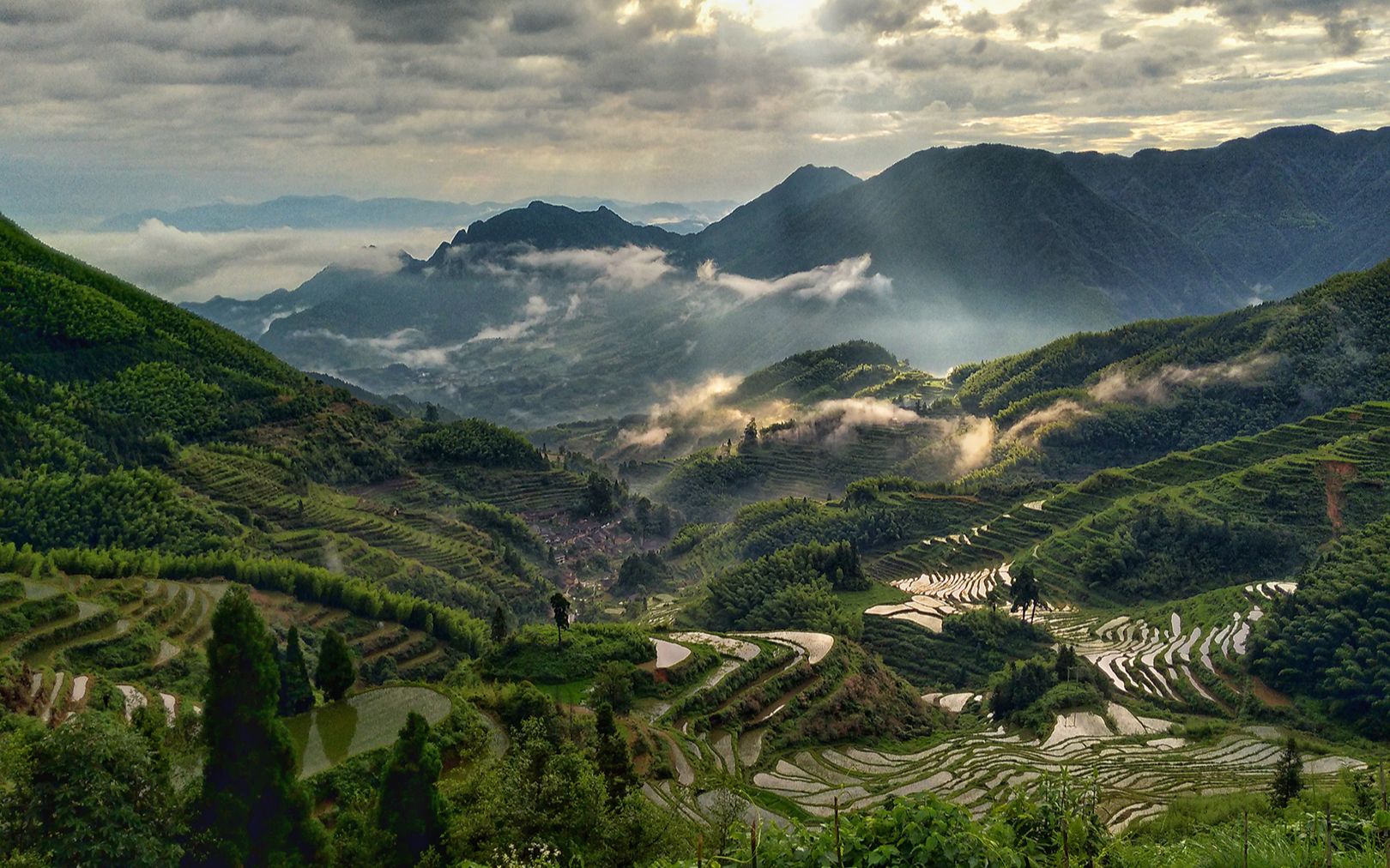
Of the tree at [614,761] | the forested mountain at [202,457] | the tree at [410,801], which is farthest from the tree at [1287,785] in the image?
the forested mountain at [202,457]

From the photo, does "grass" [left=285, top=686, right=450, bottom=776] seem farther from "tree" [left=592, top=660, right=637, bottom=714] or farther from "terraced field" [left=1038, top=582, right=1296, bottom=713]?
"terraced field" [left=1038, top=582, right=1296, bottom=713]

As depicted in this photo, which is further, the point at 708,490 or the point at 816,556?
the point at 708,490

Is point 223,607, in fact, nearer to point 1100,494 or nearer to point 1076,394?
point 1100,494

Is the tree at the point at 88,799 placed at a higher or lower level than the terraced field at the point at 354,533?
higher

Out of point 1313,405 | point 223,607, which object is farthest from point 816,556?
point 1313,405

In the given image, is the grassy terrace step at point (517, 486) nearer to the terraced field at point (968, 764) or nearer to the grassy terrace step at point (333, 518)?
the grassy terrace step at point (333, 518)

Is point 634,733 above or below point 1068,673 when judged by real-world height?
above

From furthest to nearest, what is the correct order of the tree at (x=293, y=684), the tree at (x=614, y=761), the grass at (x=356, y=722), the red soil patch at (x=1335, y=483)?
the red soil patch at (x=1335, y=483) → the tree at (x=293, y=684) → the grass at (x=356, y=722) → the tree at (x=614, y=761)

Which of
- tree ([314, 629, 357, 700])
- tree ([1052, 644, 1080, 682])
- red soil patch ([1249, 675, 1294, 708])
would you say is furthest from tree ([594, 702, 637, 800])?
red soil patch ([1249, 675, 1294, 708])
